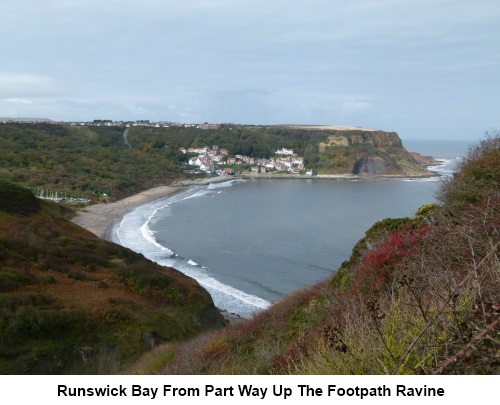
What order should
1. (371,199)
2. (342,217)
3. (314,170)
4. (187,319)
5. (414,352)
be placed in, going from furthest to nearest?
(314,170) → (371,199) → (342,217) → (187,319) → (414,352)

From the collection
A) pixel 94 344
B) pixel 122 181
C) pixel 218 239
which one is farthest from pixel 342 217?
pixel 94 344

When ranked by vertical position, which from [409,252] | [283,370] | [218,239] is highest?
[409,252]

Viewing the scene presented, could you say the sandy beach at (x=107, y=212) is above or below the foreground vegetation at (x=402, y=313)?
below

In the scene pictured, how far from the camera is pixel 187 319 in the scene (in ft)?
54.9

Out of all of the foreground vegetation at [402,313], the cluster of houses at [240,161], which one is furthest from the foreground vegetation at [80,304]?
the cluster of houses at [240,161]

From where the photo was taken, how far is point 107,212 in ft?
155

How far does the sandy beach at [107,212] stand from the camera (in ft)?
128

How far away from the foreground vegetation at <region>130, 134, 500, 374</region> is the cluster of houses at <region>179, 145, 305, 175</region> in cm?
7978

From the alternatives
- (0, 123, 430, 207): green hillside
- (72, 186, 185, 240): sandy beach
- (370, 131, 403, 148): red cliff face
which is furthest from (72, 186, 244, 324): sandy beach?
(370, 131, 403, 148): red cliff face

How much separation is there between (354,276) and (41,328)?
739cm

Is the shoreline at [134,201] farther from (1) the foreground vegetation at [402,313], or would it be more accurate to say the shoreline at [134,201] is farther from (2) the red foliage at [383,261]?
(2) the red foliage at [383,261]

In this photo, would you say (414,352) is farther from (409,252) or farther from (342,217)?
(342,217)

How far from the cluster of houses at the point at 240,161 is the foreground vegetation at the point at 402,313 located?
79782 millimetres

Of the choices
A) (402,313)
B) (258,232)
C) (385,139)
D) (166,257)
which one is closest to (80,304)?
(402,313)
